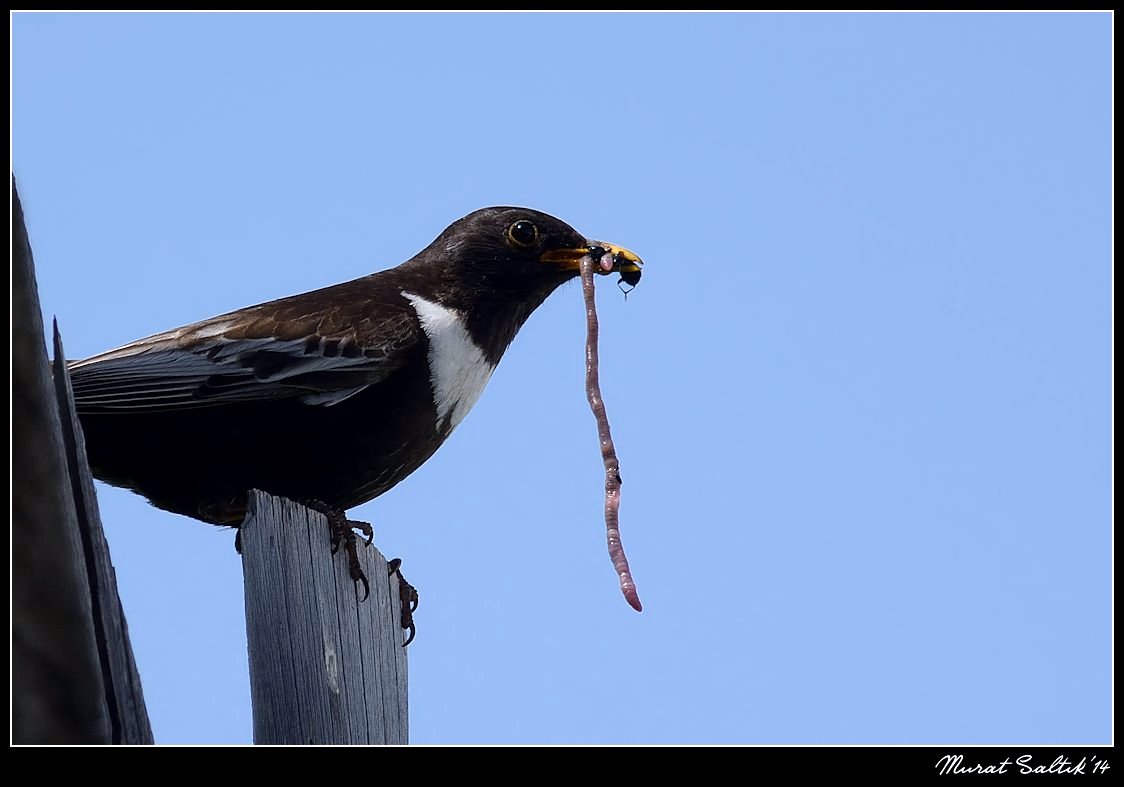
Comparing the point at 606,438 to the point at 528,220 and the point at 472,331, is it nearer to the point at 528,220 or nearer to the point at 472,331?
the point at 472,331

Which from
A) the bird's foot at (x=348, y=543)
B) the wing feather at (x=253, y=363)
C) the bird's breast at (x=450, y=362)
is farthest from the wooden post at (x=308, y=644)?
the bird's breast at (x=450, y=362)

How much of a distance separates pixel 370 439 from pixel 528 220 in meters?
1.60

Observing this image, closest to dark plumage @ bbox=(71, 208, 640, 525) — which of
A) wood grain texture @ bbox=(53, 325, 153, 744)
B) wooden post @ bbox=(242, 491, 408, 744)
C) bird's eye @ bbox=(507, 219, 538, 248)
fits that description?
bird's eye @ bbox=(507, 219, 538, 248)

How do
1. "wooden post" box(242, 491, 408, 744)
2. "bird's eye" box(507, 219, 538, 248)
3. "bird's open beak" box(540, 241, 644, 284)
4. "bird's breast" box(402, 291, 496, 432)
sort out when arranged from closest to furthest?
"wooden post" box(242, 491, 408, 744), "bird's breast" box(402, 291, 496, 432), "bird's open beak" box(540, 241, 644, 284), "bird's eye" box(507, 219, 538, 248)

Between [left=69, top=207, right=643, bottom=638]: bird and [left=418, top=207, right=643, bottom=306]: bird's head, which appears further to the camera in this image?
[left=418, top=207, right=643, bottom=306]: bird's head

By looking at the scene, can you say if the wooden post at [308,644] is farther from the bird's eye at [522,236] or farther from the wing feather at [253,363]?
the bird's eye at [522,236]

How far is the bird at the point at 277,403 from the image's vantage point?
4.88 m

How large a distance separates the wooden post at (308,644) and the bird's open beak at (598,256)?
2898 mm

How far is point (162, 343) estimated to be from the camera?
5.21 m

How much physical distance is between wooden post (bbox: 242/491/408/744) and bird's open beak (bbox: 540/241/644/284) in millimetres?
2898

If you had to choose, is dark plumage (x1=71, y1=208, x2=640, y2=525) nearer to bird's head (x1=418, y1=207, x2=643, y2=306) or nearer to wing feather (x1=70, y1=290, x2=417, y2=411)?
wing feather (x1=70, y1=290, x2=417, y2=411)

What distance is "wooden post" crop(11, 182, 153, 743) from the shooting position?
6.14ft

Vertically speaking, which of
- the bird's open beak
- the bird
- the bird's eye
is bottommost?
the bird
